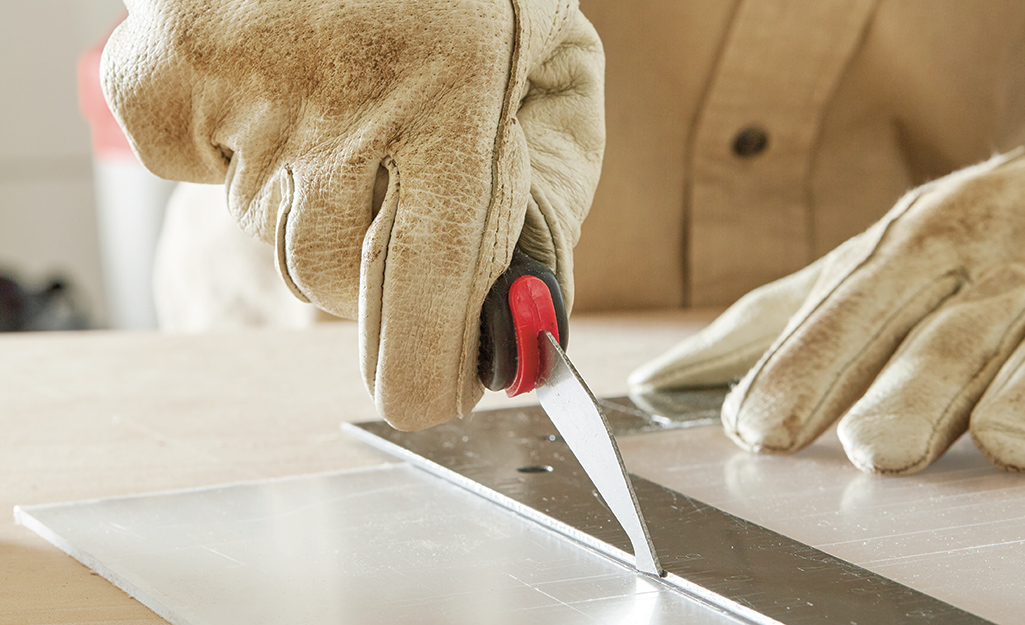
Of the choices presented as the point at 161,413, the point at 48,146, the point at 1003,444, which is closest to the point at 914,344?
the point at 1003,444

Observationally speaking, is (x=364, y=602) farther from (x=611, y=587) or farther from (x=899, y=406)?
(x=899, y=406)

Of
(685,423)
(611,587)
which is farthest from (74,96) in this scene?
(611,587)

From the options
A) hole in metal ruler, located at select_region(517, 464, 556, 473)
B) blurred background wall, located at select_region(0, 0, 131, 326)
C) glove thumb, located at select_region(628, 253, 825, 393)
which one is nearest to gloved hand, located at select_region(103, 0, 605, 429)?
hole in metal ruler, located at select_region(517, 464, 556, 473)

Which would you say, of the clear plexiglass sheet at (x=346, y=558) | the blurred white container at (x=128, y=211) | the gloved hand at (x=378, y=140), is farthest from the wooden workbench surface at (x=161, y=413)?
the blurred white container at (x=128, y=211)

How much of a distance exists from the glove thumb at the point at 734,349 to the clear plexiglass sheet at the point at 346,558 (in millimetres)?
273

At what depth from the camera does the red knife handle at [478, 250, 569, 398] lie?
419 mm

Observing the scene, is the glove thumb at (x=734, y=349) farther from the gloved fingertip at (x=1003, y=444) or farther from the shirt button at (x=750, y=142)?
the shirt button at (x=750, y=142)

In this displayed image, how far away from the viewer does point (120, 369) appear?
0.92 m

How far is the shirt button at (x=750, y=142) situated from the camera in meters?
1.10

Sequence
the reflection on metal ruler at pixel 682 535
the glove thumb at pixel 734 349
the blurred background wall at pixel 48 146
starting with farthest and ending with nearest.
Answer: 1. the blurred background wall at pixel 48 146
2. the glove thumb at pixel 734 349
3. the reflection on metal ruler at pixel 682 535

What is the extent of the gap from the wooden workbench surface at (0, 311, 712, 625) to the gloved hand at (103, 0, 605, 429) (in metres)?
0.14

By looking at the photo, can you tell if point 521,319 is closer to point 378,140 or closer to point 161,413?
point 378,140

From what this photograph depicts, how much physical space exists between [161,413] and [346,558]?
14.6 inches

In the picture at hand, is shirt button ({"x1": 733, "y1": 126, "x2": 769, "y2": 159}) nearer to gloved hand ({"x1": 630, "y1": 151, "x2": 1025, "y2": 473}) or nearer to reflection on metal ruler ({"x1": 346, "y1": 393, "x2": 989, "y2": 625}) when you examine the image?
gloved hand ({"x1": 630, "y1": 151, "x2": 1025, "y2": 473})
